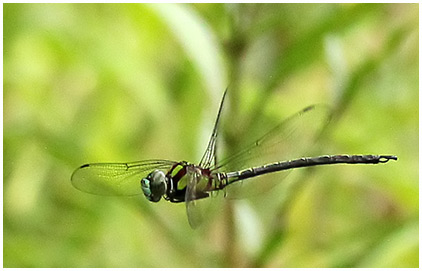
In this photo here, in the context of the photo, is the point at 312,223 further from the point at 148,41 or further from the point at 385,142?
the point at 148,41

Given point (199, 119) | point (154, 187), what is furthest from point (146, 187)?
point (199, 119)

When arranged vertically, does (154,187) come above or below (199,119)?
below

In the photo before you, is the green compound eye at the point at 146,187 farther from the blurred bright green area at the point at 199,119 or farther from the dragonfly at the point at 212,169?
the blurred bright green area at the point at 199,119

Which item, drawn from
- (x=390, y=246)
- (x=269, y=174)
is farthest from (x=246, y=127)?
(x=390, y=246)

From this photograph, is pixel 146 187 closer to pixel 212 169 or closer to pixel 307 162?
pixel 212 169

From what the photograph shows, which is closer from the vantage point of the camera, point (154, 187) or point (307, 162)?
point (154, 187)

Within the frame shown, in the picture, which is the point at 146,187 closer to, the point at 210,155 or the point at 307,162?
the point at 210,155

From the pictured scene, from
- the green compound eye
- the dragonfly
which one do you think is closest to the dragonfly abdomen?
the dragonfly

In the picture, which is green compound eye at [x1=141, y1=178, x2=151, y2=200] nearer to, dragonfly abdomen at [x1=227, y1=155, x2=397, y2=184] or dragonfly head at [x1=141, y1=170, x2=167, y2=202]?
dragonfly head at [x1=141, y1=170, x2=167, y2=202]

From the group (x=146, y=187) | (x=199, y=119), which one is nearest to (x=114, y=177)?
(x=146, y=187)
